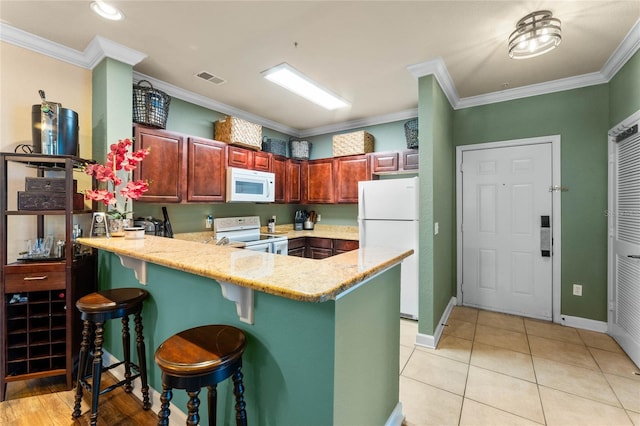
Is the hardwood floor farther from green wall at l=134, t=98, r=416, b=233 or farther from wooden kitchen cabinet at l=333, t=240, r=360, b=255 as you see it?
wooden kitchen cabinet at l=333, t=240, r=360, b=255

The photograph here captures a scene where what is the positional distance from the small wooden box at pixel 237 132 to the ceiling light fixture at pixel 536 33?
2.82m

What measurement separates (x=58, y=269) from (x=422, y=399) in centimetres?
272

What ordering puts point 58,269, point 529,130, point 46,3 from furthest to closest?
point 529,130, point 58,269, point 46,3

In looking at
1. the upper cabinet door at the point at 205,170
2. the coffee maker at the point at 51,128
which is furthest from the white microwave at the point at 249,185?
the coffee maker at the point at 51,128

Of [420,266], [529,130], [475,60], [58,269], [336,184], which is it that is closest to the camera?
[58,269]

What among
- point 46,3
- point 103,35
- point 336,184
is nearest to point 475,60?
point 336,184

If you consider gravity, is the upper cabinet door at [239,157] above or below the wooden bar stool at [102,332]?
above

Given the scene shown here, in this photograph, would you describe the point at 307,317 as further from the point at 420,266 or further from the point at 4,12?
the point at 4,12

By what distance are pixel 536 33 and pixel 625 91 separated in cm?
135

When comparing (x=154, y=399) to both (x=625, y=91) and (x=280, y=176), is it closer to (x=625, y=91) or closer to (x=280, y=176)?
(x=280, y=176)

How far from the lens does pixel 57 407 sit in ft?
5.92

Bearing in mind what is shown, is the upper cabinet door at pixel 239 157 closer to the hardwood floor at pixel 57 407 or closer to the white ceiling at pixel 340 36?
the white ceiling at pixel 340 36

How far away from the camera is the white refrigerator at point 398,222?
311 cm

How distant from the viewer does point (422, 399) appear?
Answer: 1.92 meters
